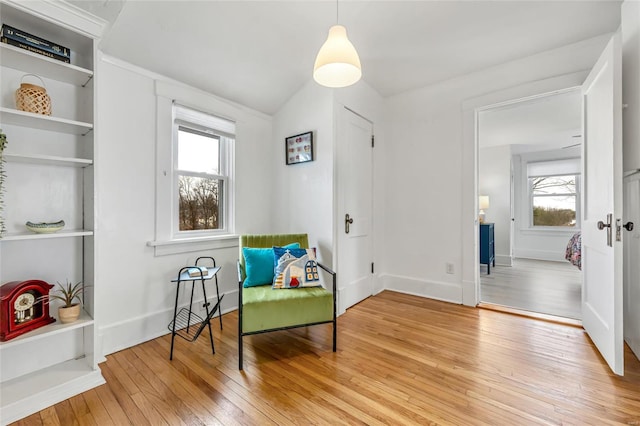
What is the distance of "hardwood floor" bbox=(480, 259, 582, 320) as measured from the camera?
2.93m

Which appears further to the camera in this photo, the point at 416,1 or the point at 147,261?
the point at 147,261

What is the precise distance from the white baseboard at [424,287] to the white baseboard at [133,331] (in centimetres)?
241

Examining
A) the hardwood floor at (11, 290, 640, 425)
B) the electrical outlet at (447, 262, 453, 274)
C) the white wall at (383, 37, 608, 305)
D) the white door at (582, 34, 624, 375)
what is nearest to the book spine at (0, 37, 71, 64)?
the hardwood floor at (11, 290, 640, 425)

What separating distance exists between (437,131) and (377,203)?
1.08 metres

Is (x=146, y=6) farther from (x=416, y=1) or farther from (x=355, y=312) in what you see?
(x=355, y=312)

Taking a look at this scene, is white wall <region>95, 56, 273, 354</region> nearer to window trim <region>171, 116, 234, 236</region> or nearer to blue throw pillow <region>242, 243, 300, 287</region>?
window trim <region>171, 116, 234, 236</region>

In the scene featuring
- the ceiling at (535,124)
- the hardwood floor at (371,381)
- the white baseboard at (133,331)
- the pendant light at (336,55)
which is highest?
the ceiling at (535,124)

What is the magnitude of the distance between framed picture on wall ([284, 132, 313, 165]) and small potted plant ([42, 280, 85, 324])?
81.0 inches

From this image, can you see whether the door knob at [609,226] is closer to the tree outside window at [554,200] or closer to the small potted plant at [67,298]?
the small potted plant at [67,298]

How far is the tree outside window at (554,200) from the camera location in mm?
5766

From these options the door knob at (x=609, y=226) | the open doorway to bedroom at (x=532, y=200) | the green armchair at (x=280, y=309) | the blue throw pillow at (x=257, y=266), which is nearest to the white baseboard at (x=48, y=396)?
the green armchair at (x=280, y=309)

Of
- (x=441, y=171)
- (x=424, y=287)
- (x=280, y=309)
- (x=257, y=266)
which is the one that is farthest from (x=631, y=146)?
(x=257, y=266)

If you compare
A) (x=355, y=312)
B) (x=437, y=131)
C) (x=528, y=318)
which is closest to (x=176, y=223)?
(x=355, y=312)

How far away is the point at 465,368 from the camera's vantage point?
1.82 m
